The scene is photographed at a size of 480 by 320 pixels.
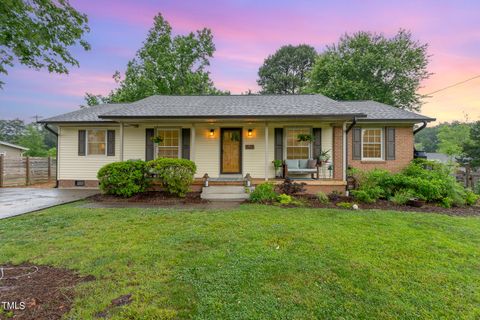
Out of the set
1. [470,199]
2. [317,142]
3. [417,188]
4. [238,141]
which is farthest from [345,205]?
[238,141]

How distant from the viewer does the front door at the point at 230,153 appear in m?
9.77

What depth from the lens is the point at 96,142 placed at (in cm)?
1032

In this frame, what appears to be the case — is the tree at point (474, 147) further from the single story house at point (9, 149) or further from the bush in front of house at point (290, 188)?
the single story house at point (9, 149)

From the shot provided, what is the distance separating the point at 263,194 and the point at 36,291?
5675mm

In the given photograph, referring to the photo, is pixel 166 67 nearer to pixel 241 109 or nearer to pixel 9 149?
pixel 241 109

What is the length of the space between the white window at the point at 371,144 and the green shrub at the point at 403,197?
9.56 ft

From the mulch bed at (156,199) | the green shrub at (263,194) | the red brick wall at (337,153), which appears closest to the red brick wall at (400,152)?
the red brick wall at (337,153)

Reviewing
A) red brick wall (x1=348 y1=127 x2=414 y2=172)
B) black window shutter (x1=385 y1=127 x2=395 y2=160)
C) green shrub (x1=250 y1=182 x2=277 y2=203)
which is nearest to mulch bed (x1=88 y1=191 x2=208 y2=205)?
green shrub (x1=250 y1=182 x2=277 y2=203)

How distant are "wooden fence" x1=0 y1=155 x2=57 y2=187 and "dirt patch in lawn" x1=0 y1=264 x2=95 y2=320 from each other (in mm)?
11870

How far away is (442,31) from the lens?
11.2 metres

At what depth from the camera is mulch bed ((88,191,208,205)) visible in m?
7.18

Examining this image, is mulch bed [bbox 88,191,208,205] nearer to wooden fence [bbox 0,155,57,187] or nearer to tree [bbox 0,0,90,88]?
tree [bbox 0,0,90,88]

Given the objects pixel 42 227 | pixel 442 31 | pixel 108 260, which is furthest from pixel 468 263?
pixel 442 31

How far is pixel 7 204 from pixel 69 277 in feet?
20.9
